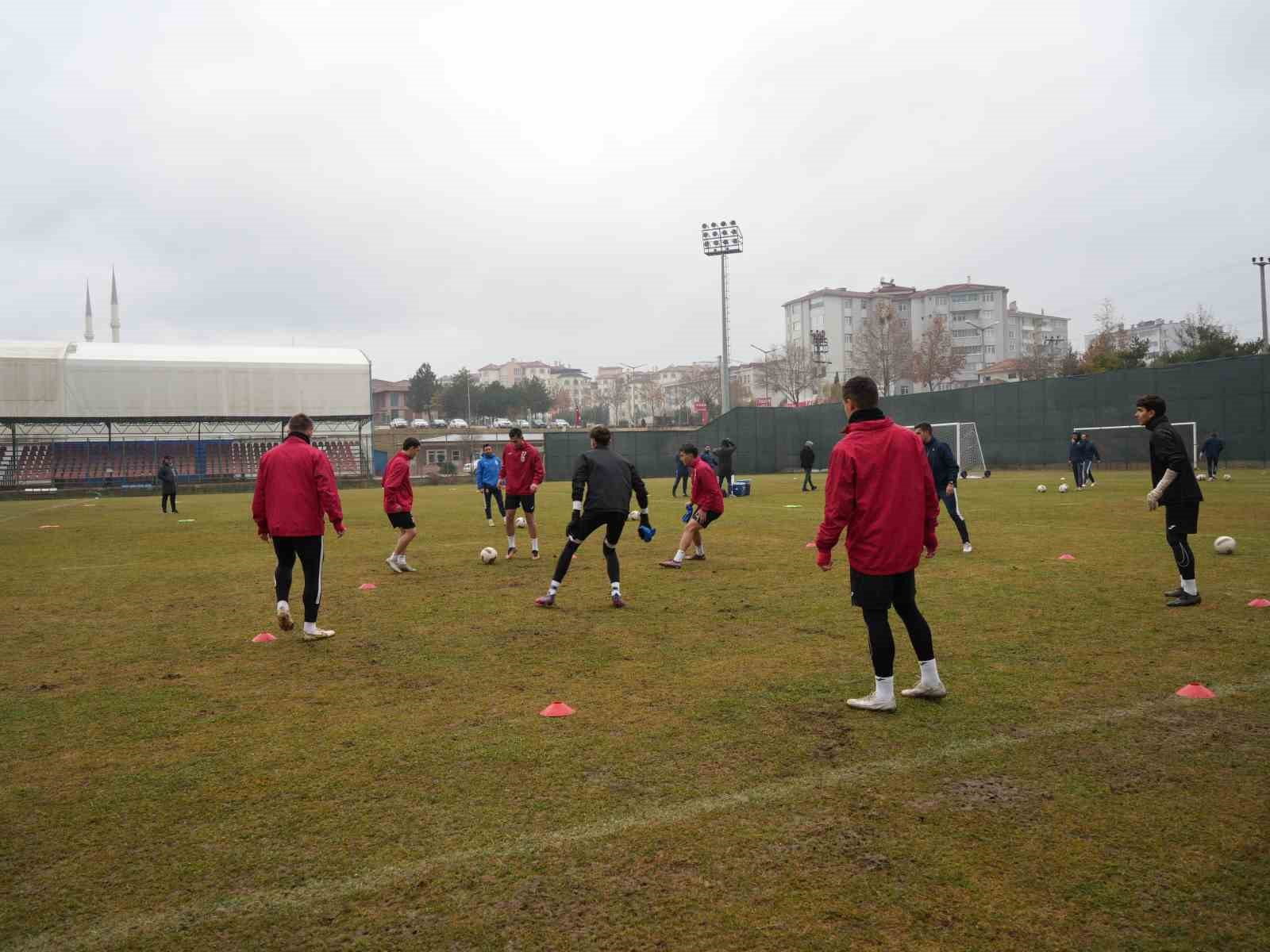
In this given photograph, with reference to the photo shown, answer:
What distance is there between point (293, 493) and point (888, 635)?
18.3ft

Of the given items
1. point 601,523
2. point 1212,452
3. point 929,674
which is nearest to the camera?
point 929,674

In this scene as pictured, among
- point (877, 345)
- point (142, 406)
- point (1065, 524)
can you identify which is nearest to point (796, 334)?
point (877, 345)

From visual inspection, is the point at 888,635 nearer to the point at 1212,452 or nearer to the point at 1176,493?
the point at 1176,493

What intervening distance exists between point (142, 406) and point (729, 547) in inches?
2282

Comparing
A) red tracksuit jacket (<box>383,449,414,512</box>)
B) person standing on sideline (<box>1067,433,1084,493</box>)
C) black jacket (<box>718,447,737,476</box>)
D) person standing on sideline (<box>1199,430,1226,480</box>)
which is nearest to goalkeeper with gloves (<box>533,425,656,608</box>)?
red tracksuit jacket (<box>383,449,414,512</box>)

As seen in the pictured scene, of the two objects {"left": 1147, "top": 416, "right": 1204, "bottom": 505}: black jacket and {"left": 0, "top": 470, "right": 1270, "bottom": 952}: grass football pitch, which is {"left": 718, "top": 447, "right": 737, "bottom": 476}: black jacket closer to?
{"left": 0, "top": 470, "right": 1270, "bottom": 952}: grass football pitch

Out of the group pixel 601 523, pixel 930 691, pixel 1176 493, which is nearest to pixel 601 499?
pixel 601 523

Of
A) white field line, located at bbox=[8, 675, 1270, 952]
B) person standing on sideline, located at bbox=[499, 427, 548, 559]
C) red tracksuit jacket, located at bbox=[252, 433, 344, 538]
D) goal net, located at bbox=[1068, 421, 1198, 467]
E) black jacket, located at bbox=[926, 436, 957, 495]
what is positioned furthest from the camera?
goal net, located at bbox=[1068, 421, 1198, 467]

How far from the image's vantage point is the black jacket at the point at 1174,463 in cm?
878

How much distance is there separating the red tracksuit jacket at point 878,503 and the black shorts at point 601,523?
4.15 metres

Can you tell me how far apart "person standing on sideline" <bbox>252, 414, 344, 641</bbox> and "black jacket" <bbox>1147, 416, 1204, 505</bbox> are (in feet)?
26.2

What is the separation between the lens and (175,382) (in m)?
62.1

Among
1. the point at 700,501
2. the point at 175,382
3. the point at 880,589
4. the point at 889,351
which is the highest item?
the point at 889,351

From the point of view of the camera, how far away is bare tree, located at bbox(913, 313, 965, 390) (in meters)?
82.4
